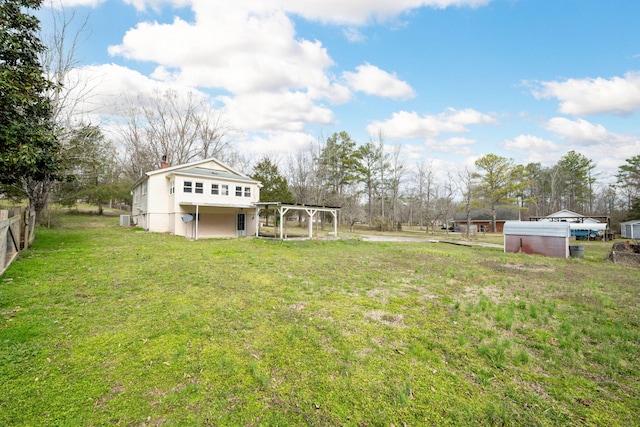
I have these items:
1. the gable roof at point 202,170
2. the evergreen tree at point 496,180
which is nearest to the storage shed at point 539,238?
the gable roof at point 202,170

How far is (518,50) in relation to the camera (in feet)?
48.6

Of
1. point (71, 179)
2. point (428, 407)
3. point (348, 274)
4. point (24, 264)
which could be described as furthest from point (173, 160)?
point (428, 407)

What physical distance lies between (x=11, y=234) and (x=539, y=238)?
76.4 ft

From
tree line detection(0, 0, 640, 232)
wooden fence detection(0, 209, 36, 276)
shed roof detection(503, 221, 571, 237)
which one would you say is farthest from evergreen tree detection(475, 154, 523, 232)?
wooden fence detection(0, 209, 36, 276)

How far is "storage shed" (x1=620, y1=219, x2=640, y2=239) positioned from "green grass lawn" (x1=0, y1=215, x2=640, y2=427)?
2745 centimetres

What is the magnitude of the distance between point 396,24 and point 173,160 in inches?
1112

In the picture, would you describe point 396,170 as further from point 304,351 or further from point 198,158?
point 304,351

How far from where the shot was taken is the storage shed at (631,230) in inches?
1009

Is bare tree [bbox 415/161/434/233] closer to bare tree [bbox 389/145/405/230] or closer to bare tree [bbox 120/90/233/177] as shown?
bare tree [bbox 389/145/405/230]

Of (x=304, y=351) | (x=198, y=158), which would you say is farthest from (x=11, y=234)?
(x=198, y=158)

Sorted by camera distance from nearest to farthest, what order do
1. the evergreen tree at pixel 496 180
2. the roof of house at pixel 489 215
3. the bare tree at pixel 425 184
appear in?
the evergreen tree at pixel 496 180, the bare tree at pixel 425 184, the roof of house at pixel 489 215

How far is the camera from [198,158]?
33906mm

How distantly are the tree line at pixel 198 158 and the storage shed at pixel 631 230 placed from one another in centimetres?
289

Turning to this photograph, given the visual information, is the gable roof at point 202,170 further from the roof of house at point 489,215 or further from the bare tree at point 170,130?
the roof of house at point 489,215
